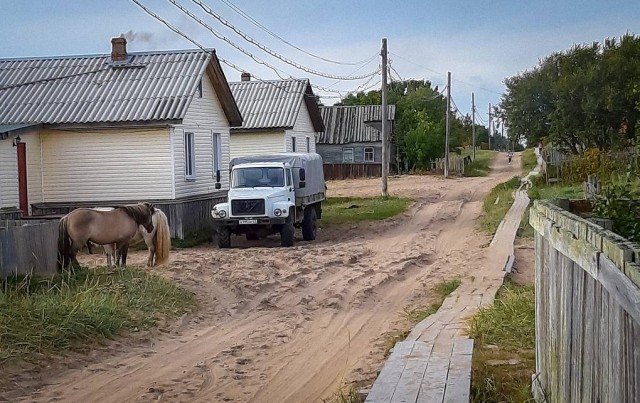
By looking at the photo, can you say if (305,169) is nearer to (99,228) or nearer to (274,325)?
(99,228)

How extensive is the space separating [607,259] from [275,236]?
20937 mm

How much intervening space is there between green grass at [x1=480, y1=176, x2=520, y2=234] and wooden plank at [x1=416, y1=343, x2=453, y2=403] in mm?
14875

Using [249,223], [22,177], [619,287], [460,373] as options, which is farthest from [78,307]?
[22,177]

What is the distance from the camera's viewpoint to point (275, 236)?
2441cm

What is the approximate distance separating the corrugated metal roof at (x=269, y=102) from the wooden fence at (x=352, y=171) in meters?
22.7

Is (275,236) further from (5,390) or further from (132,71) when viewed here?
(5,390)

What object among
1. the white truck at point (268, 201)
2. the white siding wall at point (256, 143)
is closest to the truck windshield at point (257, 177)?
the white truck at point (268, 201)

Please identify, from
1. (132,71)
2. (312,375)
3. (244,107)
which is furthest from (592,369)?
(244,107)

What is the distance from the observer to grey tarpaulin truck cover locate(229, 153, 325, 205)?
22.6 metres

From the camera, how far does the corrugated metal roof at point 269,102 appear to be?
35.5 metres

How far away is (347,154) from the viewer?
6134 centimetres

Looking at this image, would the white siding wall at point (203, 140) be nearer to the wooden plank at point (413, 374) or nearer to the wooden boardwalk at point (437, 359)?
the wooden boardwalk at point (437, 359)

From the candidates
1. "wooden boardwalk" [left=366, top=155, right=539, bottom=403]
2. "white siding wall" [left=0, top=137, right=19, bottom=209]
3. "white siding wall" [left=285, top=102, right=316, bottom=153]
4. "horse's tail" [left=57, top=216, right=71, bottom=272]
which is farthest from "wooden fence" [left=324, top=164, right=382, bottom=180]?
"wooden boardwalk" [left=366, top=155, right=539, bottom=403]

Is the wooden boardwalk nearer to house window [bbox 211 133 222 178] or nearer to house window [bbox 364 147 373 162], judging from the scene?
house window [bbox 211 133 222 178]
